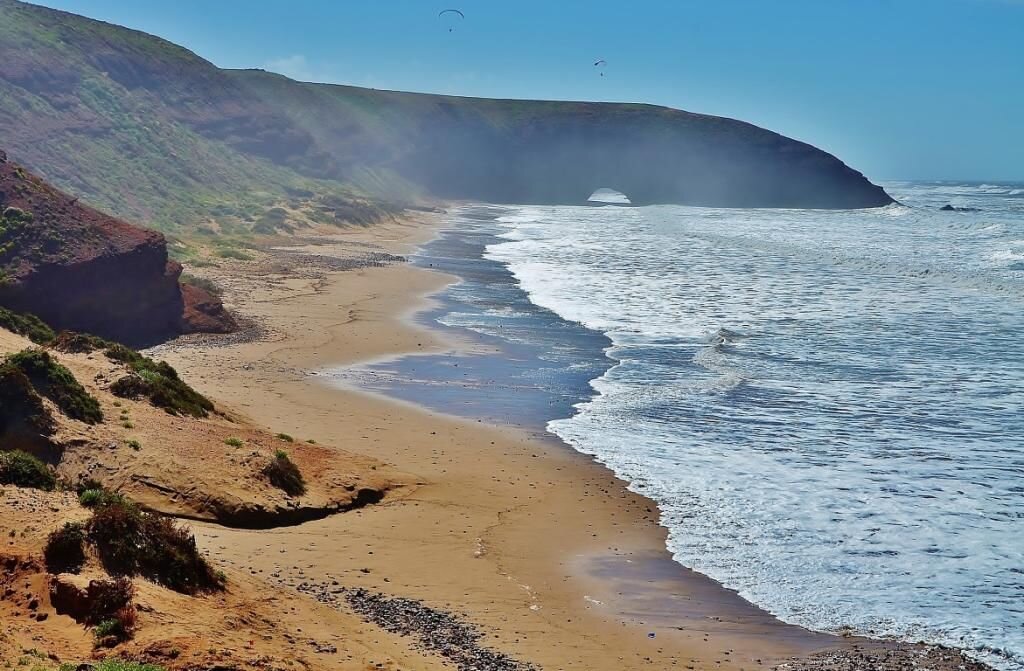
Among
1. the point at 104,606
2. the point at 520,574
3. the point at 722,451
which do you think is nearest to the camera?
the point at 104,606

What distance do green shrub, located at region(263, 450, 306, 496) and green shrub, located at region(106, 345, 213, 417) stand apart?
1970mm

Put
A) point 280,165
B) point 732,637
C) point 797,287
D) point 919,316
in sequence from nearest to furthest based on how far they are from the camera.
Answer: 1. point 732,637
2. point 919,316
3. point 797,287
4. point 280,165

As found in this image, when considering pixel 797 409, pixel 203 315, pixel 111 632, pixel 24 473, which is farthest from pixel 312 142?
pixel 111 632

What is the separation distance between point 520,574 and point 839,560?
3280 millimetres

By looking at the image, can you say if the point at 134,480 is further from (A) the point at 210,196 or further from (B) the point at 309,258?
(A) the point at 210,196

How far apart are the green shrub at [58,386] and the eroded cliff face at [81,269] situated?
6.85 metres

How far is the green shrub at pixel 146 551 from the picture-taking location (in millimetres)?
7727

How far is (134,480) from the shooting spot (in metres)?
10.3

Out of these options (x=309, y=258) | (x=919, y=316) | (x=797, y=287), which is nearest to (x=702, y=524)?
(x=919, y=316)

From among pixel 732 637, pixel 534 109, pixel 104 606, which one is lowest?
pixel 732 637

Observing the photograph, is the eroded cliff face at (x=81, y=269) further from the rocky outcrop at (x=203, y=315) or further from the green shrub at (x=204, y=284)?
the green shrub at (x=204, y=284)

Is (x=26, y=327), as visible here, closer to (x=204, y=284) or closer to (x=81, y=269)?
(x=81, y=269)

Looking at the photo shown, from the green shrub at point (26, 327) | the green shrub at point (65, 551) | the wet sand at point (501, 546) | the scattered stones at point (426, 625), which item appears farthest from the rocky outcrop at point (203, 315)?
the green shrub at point (65, 551)

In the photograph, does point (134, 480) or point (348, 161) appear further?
point (348, 161)
